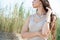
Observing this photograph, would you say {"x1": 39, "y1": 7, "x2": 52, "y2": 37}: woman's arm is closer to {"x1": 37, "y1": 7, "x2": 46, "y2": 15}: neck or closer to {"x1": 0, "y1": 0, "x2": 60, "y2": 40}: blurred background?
{"x1": 37, "y1": 7, "x2": 46, "y2": 15}: neck

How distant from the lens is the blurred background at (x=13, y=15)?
2.16 metres

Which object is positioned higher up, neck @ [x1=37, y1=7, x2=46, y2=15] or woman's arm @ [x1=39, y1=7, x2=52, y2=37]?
neck @ [x1=37, y1=7, x2=46, y2=15]

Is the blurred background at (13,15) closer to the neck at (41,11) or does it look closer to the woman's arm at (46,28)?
the neck at (41,11)

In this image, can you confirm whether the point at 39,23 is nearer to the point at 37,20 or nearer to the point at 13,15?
the point at 37,20

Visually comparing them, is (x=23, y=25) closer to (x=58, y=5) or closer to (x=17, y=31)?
(x=17, y=31)

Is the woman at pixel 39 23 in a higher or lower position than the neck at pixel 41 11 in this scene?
lower

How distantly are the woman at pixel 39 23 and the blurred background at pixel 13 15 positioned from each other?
0.06 meters

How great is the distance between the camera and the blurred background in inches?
85.0

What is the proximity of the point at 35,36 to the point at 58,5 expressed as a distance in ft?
1.45

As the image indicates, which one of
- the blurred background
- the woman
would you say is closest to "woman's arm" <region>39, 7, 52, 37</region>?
the woman

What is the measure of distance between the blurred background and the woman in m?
0.06

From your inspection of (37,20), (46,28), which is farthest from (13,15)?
(46,28)

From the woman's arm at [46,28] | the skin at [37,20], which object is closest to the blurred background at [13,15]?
the skin at [37,20]

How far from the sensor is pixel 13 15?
2180 millimetres
